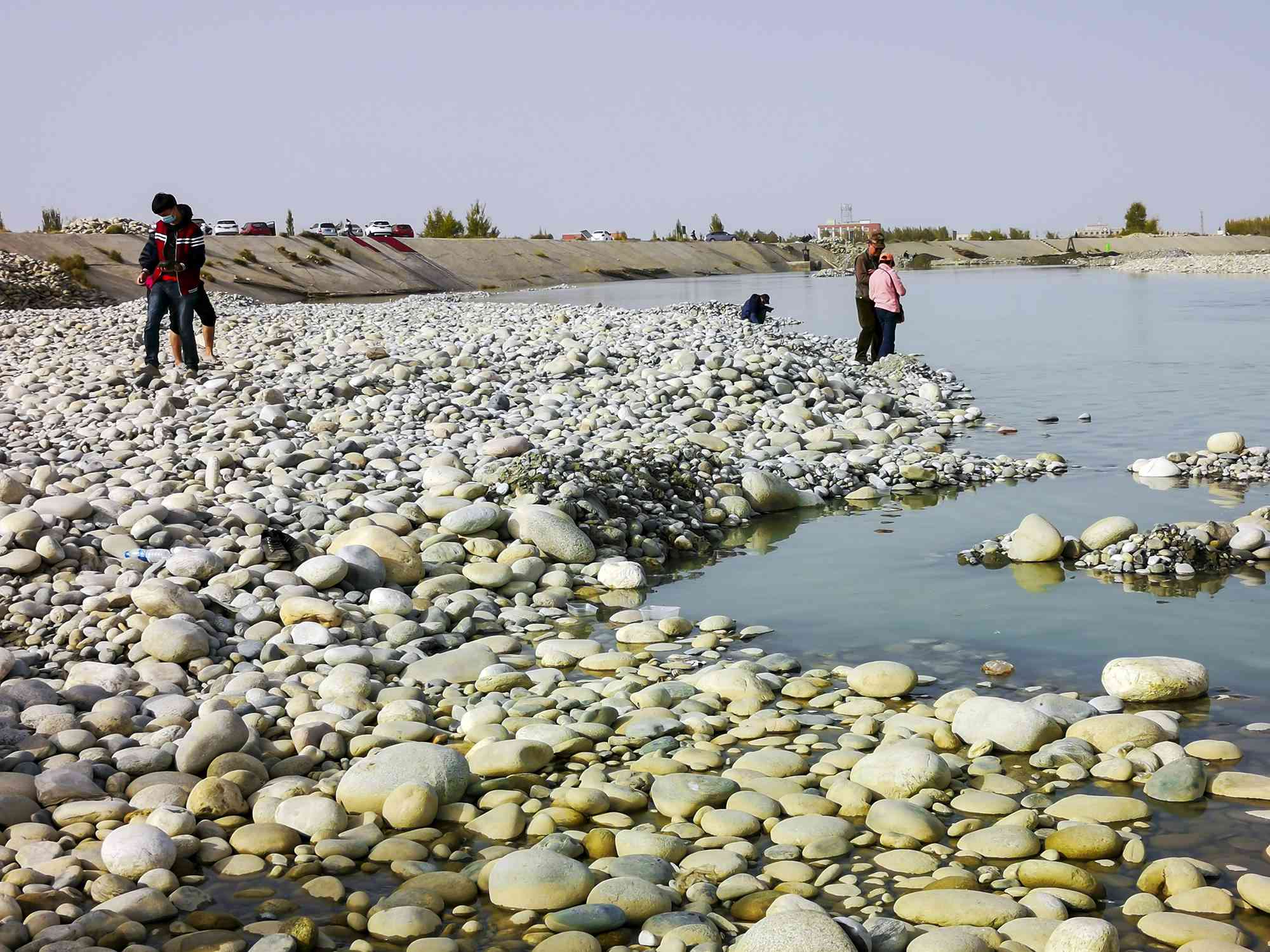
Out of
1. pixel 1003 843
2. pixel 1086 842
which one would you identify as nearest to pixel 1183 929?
pixel 1086 842

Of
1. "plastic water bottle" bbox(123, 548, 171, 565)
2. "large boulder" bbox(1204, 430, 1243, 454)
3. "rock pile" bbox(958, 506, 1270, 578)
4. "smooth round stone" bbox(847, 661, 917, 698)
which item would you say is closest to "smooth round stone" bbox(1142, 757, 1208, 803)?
"smooth round stone" bbox(847, 661, 917, 698)

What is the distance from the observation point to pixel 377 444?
8.94 metres

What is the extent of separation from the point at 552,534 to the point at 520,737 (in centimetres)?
267

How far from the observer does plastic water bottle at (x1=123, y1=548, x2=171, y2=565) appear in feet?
20.1

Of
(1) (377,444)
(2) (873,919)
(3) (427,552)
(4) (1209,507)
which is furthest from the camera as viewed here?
(1) (377,444)

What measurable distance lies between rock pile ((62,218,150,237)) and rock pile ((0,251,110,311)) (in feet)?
39.9

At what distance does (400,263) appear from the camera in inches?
1804

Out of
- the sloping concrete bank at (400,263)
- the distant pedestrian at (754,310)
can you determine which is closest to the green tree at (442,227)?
the sloping concrete bank at (400,263)

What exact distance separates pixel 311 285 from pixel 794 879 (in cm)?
3891

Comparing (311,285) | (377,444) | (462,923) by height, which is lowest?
(462,923)

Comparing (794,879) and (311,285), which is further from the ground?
(311,285)

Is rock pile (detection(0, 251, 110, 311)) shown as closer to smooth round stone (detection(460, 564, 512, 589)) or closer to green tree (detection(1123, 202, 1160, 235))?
smooth round stone (detection(460, 564, 512, 589))

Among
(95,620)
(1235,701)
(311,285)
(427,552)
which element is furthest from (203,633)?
(311,285)

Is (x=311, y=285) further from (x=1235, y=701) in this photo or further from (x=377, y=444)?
(x=1235, y=701)
